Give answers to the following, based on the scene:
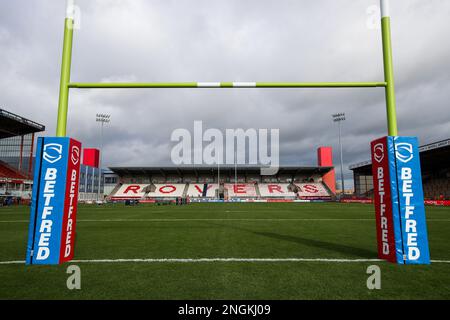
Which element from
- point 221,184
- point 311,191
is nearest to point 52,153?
point 221,184

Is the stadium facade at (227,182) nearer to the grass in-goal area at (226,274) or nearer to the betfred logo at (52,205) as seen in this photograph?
the grass in-goal area at (226,274)

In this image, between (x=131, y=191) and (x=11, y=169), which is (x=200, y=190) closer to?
(x=131, y=191)

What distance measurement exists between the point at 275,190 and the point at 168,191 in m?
21.8

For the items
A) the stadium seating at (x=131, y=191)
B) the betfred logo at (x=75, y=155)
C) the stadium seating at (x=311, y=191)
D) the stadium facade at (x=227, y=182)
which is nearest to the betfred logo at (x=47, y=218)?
the betfred logo at (x=75, y=155)

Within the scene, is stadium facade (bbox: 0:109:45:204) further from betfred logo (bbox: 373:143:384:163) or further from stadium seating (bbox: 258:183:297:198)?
stadium seating (bbox: 258:183:297:198)

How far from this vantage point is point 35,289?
2.70m

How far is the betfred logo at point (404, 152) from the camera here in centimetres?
389

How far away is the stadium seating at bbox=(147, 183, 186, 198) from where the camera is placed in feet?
151

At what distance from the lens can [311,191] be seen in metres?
48.0

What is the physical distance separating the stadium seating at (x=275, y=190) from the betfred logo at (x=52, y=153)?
44.0 m

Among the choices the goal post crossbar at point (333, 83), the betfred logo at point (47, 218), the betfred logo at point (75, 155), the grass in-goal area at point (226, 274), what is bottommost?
the grass in-goal area at point (226, 274)

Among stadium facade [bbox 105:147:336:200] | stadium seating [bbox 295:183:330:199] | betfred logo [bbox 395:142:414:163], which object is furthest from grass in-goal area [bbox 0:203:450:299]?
stadium seating [bbox 295:183:330:199]
